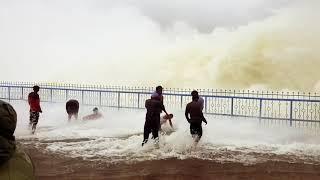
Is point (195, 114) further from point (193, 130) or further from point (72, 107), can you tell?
point (72, 107)

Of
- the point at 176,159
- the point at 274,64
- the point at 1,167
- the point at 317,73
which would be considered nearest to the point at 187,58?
the point at 274,64

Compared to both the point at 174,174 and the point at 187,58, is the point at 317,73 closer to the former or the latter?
the point at 187,58

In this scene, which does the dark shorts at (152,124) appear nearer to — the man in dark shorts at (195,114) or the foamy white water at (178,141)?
the foamy white water at (178,141)

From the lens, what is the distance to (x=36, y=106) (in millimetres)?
12789

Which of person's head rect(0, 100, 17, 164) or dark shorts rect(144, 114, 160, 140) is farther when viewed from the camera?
dark shorts rect(144, 114, 160, 140)

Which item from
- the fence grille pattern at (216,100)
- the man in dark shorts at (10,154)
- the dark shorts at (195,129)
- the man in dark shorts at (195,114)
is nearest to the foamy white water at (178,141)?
the fence grille pattern at (216,100)

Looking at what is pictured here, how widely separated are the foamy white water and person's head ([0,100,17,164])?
285 inches

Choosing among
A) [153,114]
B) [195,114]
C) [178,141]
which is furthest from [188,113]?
[178,141]

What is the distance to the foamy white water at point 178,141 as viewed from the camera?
10.2 m

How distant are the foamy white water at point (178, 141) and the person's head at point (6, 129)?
7.25m

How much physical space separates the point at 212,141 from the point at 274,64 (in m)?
14.9

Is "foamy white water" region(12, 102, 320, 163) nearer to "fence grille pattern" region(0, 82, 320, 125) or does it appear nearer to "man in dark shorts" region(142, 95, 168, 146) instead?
"fence grille pattern" region(0, 82, 320, 125)

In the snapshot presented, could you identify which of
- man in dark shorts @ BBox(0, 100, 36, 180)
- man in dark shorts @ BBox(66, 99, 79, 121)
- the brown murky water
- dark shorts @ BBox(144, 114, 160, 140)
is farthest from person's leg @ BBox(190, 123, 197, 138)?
man in dark shorts @ BBox(0, 100, 36, 180)

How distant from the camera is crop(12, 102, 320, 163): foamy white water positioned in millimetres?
10188
